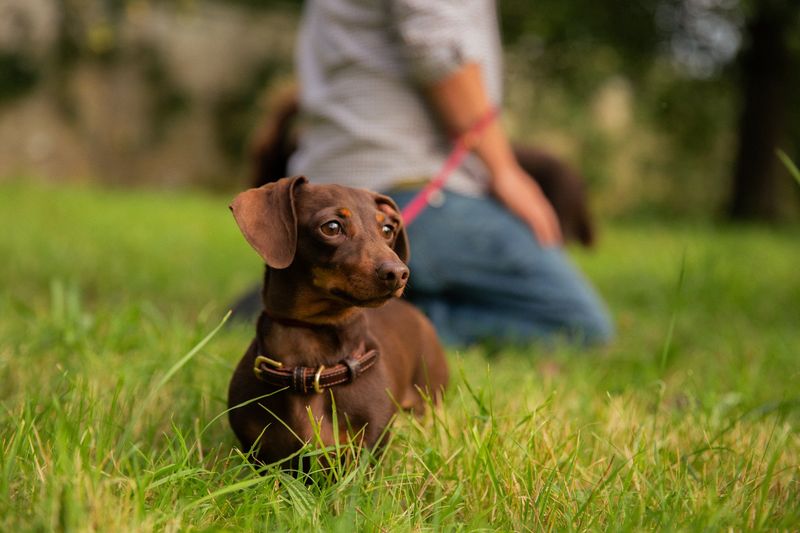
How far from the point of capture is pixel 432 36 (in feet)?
8.14

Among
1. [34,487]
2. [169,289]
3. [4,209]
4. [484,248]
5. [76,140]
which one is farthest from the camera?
[76,140]

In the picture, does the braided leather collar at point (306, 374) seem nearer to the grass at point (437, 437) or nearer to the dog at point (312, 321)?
the dog at point (312, 321)

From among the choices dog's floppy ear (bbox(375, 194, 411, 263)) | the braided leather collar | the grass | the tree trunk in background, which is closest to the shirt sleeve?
the grass

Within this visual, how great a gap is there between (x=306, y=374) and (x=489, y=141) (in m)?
1.60

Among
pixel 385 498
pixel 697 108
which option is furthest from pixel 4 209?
pixel 697 108

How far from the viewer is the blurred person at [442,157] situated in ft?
8.59

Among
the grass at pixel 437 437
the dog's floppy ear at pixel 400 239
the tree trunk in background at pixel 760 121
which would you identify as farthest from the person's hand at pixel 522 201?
the tree trunk in background at pixel 760 121

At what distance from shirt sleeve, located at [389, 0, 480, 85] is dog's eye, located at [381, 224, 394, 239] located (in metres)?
1.20

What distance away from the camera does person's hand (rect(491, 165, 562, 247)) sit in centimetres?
289

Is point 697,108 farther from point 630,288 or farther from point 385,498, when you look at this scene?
point 385,498

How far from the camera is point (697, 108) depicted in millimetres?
11664

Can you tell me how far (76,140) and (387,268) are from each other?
11386mm

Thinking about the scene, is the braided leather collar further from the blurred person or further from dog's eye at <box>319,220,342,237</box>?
the blurred person

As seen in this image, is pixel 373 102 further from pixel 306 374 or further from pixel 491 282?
pixel 306 374
